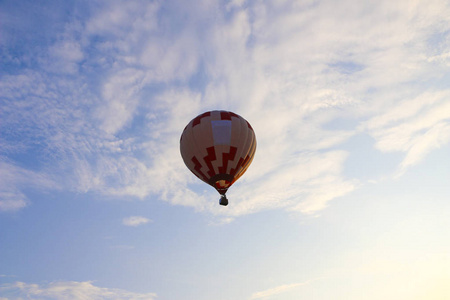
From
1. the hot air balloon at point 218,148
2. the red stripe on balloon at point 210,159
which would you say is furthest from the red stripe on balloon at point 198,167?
the red stripe on balloon at point 210,159

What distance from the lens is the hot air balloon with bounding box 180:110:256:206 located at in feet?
80.9

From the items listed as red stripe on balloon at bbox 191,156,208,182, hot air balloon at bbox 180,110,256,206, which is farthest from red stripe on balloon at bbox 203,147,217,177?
red stripe on balloon at bbox 191,156,208,182

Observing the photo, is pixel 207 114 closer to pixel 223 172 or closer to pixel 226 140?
pixel 226 140

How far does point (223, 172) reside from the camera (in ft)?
81.1

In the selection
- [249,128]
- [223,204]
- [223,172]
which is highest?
[249,128]

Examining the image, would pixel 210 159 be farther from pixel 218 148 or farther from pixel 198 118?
pixel 198 118

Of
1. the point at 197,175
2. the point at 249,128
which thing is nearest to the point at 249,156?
the point at 249,128

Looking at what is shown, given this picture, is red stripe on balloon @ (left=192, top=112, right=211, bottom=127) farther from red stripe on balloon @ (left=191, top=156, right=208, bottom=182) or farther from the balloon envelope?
red stripe on balloon @ (left=191, top=156, right=208, bottom=182)

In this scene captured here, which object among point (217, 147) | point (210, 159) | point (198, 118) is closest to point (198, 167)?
point (210, 159)

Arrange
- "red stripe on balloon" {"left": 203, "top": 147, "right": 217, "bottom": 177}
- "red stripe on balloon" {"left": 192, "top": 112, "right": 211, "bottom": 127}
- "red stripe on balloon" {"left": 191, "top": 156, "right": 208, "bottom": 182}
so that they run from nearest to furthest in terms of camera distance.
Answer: "red stripe on balloon" {"left": 203, "top": 147, "right": 217, "bottom": 177} → "red stripe on balloon" {"left": 191, "top": 156, "right": 208, "bottom": 182} → "red stripe on balloon" {"left": 192, "top": 112, "right": 211, "bottom": 127}

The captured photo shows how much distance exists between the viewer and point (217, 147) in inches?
967

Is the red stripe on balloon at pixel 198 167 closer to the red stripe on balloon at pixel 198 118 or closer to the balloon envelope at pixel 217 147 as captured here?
the balloon envelope at pixel 217 147

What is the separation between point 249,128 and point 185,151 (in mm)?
5594

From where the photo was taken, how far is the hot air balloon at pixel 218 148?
24.7 m
